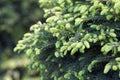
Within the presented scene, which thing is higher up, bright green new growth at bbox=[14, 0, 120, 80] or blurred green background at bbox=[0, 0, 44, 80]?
blurred green background at bbox=[0, 0, 44, 80]

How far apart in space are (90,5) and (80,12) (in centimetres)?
12

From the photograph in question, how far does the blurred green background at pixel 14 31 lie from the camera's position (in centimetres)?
797

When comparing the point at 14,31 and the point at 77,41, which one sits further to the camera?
the point at 14,31

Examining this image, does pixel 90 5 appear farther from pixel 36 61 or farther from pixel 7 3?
pixel 7 3

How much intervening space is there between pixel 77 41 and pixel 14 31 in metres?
5.07

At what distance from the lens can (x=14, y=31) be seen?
8047mm

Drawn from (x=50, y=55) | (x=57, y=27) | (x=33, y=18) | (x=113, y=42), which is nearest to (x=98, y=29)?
(x=113, y=42)

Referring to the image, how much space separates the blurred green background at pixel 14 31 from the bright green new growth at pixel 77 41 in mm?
4273

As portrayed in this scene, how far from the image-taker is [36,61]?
3625mm

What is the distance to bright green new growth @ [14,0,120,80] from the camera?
120 inches

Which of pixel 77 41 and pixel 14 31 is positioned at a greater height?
pixel 14 31

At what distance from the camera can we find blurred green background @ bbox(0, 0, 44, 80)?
26.2 feet

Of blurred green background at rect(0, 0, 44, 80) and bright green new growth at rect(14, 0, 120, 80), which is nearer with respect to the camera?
bright green new growth at rect(14, 0, 120, 80)

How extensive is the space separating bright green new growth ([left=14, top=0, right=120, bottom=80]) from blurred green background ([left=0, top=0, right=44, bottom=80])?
14.0 ft
